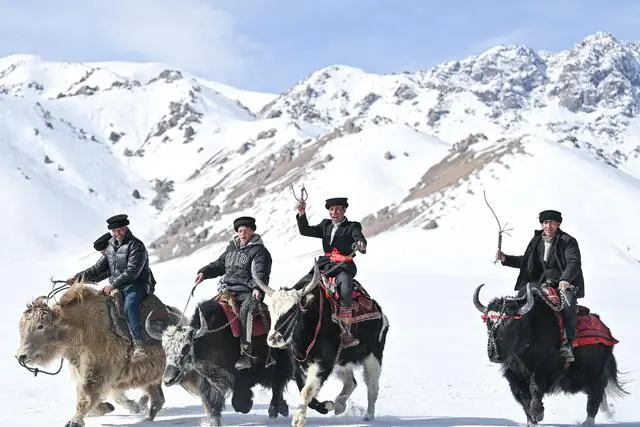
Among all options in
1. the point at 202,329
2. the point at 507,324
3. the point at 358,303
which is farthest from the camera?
the point at 358,303

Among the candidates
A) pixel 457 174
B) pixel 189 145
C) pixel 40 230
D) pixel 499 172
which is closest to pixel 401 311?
pixel 499 172

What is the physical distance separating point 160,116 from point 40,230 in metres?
78.3

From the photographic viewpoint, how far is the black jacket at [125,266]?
10.3 meters

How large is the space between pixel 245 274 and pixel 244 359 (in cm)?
117

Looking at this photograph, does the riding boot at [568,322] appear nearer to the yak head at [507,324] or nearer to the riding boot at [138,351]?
the yak head at [507,324]

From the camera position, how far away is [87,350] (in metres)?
9.98

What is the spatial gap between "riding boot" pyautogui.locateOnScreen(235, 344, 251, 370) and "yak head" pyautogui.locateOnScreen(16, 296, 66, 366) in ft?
7.43

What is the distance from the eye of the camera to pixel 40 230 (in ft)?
313

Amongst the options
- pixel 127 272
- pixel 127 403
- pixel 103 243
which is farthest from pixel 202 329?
pixel 103 243

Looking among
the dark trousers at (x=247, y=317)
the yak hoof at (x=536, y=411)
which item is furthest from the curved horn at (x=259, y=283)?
the yak hoof at (x=536, y=411)

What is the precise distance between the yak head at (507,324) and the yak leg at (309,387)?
2.12m

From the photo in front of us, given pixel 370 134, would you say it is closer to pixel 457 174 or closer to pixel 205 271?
pixel 457 174

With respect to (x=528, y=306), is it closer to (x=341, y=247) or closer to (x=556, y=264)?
(x=556, y=264)

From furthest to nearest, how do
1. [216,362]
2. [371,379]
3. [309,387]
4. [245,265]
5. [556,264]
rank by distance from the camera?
[371,379], [245,265], [556,264], [216,362], [309,387]
